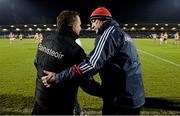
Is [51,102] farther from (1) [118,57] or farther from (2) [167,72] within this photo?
(2) [167,72]

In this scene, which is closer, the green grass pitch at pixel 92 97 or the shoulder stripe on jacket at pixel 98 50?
the shoulder stripe on jacket at pixel 98 50

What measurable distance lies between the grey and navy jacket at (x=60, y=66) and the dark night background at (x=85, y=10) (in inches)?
3051

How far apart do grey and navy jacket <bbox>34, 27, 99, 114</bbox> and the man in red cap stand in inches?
3.5

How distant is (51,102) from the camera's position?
14.3ft

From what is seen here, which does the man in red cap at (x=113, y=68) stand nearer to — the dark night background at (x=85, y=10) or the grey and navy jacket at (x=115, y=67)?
the grey and navy jacket at (x=115, y=67)

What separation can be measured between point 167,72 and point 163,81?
2999 millimetres

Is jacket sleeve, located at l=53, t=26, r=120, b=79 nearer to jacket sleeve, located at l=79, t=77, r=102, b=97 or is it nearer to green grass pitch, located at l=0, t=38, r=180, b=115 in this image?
jacket sleeve, located at l=79, t=77, r=102, b=97

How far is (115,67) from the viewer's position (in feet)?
14.8

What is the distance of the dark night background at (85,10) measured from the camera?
271 ft

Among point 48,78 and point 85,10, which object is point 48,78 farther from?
point 85,10

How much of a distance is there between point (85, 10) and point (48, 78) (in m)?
78.9

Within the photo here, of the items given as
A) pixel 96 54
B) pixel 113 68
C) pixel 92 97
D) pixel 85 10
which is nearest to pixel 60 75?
pixel 96 54

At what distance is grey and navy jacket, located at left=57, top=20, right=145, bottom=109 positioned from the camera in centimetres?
438

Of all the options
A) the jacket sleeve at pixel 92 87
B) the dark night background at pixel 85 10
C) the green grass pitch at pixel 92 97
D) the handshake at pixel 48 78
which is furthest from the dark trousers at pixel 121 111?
the dark night background at pixel 85 10
